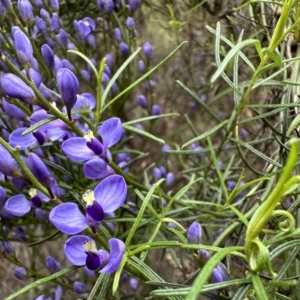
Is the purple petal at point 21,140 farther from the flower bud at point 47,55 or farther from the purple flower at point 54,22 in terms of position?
the purple flower at point 54,22

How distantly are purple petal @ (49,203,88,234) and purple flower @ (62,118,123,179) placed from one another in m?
0.10

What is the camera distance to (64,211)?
0.58 metres

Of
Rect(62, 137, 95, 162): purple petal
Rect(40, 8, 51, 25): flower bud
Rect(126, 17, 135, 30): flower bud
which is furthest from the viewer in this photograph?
Rect(126, 17, 135, 30): flower bud

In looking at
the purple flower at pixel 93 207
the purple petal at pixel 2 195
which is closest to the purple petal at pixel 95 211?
the purple flower at pixel 93 207

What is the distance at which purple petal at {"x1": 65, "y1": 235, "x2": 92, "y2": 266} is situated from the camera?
0.58 meters

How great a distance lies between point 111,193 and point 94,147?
0.10m

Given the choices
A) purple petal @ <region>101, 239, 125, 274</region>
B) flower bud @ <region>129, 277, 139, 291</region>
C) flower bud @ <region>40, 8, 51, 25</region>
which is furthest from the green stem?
flower bud @ <region>129, 277, 139, 291</region>

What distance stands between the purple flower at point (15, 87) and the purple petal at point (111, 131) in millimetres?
112

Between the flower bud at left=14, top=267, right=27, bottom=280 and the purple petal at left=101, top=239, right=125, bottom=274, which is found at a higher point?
the purple petal at left=101, top=239, right=125, bottom=274

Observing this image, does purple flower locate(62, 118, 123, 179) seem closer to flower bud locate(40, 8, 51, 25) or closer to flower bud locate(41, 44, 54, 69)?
flower bud locate(41, 44, 54, 69)

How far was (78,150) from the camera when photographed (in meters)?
Result: 0.67

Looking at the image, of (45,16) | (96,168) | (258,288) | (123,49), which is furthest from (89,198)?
(123,49)

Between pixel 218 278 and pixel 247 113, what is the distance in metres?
1.12

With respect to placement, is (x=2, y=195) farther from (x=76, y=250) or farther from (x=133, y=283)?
(x=133, y=283)
